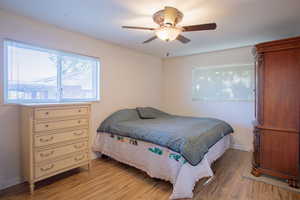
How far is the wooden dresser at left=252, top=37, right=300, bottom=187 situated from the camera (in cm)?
217

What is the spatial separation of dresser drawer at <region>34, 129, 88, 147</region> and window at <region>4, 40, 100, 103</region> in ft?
2.21

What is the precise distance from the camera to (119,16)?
2195 mm

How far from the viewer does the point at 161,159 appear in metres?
2.20

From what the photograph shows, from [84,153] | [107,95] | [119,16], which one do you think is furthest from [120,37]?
[84,153]

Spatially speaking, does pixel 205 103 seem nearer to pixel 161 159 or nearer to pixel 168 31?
pixel 161 159

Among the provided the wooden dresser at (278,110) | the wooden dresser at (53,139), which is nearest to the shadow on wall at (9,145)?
the wooden dresser at (53,139)

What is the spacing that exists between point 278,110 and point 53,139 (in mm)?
3119

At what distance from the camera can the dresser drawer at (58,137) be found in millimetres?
2055

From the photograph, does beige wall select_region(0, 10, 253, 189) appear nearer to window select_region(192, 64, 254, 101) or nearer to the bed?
window select_region(192, 64, 254, 101)

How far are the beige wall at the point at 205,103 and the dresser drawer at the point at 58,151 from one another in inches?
113

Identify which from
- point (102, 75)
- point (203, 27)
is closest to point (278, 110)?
point (203, 27)

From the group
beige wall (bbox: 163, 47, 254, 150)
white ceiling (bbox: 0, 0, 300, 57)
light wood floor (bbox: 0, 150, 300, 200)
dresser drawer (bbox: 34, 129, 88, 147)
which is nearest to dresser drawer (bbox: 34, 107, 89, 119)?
dresser drawer (bbox: 34, 129, 88, 147)

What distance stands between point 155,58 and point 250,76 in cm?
241

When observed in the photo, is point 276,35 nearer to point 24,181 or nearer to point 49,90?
point 49,90
